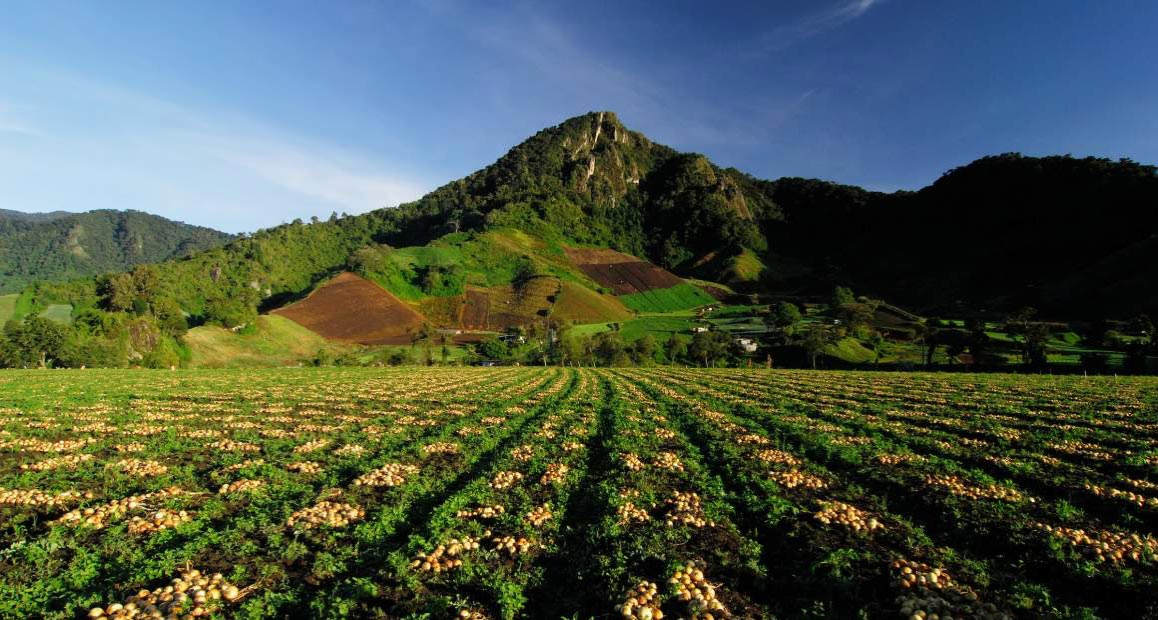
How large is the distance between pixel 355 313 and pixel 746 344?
13263cm

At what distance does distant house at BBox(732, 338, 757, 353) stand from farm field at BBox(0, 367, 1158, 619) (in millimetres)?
116717

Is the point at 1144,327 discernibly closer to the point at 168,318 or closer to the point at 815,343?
the point at 815,343

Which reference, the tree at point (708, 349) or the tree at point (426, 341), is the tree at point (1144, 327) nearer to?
the tree at point (708, 349)

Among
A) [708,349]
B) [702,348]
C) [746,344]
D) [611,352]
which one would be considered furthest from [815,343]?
[611,352]

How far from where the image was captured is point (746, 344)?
14475 centimetres

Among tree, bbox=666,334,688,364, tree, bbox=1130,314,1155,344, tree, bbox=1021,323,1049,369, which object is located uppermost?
tree, bbox=1130,314,1155,344

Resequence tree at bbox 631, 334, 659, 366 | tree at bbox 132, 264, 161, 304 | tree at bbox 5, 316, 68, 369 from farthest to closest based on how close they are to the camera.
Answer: tree at bbox 132, 264, 161, 304 → tree at bbox 631, 334, 659, 366 → tree at bbox 5, 316, 68, 369

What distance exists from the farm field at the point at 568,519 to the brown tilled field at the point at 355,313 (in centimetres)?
13373

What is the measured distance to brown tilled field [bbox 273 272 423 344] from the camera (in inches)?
6029

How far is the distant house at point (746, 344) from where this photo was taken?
465 ft

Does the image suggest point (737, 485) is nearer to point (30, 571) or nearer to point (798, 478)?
point (798, 478)

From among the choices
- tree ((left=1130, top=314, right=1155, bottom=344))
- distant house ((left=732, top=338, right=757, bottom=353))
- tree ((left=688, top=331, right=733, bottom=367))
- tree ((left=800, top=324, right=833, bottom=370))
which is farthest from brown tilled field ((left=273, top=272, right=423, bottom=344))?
tree ((left=1130, top=314, right=1155, bottom=344))

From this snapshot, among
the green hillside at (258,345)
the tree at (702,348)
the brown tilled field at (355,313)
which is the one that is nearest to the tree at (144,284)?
the brown tilled field at (355,313)

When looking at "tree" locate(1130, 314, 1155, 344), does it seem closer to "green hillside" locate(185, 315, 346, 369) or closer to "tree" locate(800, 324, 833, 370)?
"tree" locate(800, 324, 833, 370)
